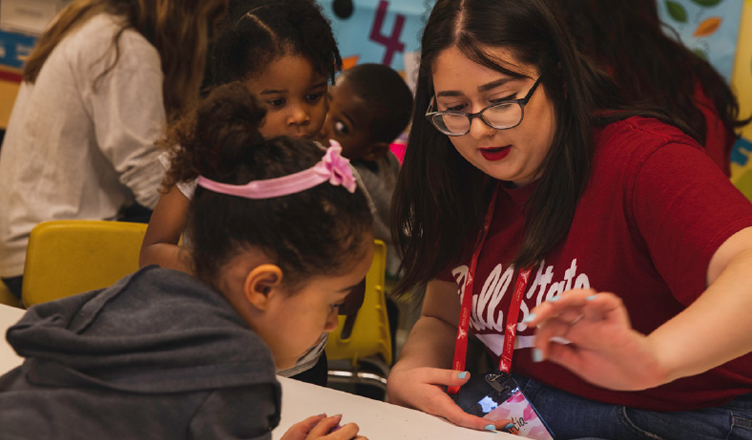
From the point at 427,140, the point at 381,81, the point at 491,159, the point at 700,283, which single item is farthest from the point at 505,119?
the point at 381,81

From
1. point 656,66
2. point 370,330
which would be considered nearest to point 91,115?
point 370,330

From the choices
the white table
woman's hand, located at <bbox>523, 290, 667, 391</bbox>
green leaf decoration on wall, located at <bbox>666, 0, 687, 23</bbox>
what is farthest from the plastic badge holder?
green leaf decoration on wall, located at <bbox>666, 0, 687, 23</bbox>

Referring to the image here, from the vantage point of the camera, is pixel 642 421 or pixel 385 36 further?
pixel 385 36

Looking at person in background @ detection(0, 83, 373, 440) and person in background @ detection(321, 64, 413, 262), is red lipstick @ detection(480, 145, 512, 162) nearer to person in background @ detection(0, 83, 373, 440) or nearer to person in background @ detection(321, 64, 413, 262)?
person in background @ detection(0, 83, 373, 440)

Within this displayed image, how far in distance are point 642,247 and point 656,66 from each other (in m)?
1.18

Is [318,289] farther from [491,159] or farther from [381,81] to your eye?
[381,81]

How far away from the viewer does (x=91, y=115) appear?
6.75 ft

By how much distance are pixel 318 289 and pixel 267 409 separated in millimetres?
190

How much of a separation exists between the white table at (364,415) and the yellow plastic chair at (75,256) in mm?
361

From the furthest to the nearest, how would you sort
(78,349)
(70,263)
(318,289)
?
(70,263) < (318,289) < (78,349)

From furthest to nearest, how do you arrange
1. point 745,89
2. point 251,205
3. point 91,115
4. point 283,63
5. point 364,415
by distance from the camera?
point 745,89, point 91,115, point 283,63, point 364,415, point 251,205

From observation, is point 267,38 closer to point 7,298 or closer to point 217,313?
point 217,313

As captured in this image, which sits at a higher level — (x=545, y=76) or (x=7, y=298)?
(x=545, y=76)

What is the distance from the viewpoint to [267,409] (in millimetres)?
875
